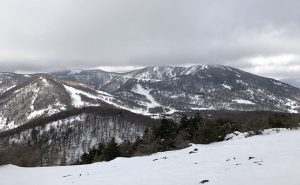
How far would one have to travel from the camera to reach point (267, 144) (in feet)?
93.6

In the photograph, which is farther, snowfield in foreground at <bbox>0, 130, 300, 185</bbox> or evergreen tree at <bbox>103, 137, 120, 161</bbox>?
evergreen tree at <bbox>103, 137, 120, 161</bbox>

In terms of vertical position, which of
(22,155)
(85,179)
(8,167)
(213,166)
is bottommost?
(22,155)

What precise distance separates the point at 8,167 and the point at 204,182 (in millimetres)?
31731

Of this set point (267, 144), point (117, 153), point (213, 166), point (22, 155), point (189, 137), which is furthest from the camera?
point (22, 155)

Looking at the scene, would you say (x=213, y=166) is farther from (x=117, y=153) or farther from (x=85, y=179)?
(x=117, y=153)

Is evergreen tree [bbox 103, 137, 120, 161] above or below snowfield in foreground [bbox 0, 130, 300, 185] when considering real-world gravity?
below

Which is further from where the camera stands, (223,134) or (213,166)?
(223,134)

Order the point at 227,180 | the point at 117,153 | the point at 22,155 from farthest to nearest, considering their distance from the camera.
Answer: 1. the point at 22,155
2. the point at 117,153
3. the point at 227,180

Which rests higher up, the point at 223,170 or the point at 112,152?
the point at 223,170

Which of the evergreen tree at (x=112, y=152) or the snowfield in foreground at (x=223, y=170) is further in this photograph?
the evergreen tree at (x=112, y=152)

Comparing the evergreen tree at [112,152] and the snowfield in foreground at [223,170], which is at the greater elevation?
the snowfield in foreground at [223,170]

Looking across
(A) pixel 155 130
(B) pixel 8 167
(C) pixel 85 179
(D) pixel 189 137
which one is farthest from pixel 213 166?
(A) pixel 155 130

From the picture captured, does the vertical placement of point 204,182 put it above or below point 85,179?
above

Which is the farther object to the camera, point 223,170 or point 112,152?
point 112,152
